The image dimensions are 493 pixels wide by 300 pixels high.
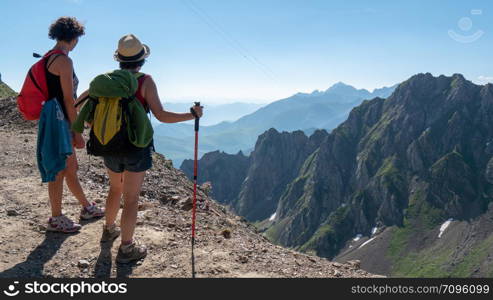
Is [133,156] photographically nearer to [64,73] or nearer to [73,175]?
[64,73]

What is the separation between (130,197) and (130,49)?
304cm

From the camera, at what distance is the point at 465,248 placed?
7697 inches

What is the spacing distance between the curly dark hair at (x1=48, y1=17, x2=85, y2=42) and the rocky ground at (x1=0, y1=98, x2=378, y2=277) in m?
4.90

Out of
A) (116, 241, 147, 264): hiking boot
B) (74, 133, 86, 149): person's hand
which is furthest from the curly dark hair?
(116, 241, 147, 264): hiking boot

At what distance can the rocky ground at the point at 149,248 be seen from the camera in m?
8.32

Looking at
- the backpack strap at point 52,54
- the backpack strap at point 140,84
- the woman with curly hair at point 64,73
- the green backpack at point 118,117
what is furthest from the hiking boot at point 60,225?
the backpack strap at point 140,84

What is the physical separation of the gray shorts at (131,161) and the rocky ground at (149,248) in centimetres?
223

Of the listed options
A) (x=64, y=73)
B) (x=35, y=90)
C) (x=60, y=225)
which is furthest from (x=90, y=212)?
(x=64, y=73)

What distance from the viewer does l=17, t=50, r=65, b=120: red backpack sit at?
8602 millimetres

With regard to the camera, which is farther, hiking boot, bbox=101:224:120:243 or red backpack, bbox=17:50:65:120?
hiking boot, bbox=101:224:120:243

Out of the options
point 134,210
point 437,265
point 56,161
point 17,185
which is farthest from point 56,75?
point 437,265

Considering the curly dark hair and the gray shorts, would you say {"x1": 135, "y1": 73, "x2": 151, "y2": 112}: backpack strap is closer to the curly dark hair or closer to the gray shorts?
the gray shorts

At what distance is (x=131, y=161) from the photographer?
307 inches

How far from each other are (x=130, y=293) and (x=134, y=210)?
1.83 m
